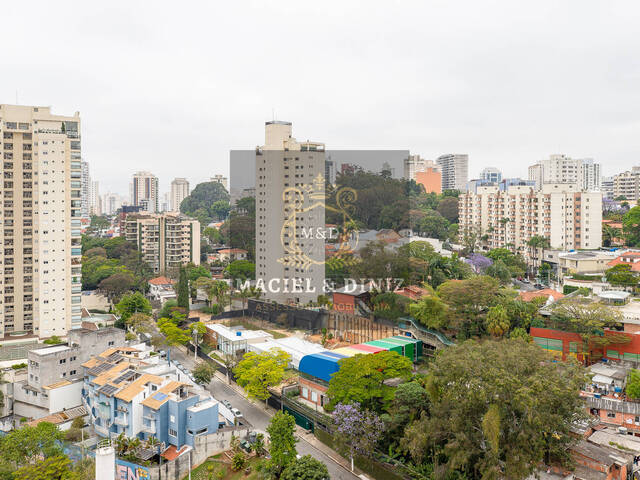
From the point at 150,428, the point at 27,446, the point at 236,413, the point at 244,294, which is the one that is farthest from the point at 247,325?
the point at 27,446

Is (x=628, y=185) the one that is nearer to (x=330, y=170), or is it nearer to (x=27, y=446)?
(x=330, y=170)

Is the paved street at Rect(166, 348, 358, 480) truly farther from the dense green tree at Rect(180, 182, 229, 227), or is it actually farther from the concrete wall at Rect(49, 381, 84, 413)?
the dense green tree at Rect(180, 182, 229, 227)

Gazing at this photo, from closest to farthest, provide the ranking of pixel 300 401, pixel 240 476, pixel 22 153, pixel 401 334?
1. pixel 240 476
2. pixel 300 401
3. pixel 401 334
4. pixel 22 153

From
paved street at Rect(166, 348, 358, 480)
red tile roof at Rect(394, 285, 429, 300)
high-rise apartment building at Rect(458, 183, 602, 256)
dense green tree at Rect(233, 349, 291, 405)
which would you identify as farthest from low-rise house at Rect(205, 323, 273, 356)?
high-rise apartment building at Rect(458, 183, 602, 256)

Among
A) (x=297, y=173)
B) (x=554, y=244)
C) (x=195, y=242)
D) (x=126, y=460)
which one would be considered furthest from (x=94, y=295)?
(x=554, y=244)

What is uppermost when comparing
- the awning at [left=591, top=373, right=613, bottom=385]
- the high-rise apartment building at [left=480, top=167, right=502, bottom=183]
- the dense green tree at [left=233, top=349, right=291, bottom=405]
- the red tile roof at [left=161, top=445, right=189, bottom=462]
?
the high-rise apartment building at [left=480, top=167, right=502, bottom=183]

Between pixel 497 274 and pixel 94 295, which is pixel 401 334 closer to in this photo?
pixel 497 274
